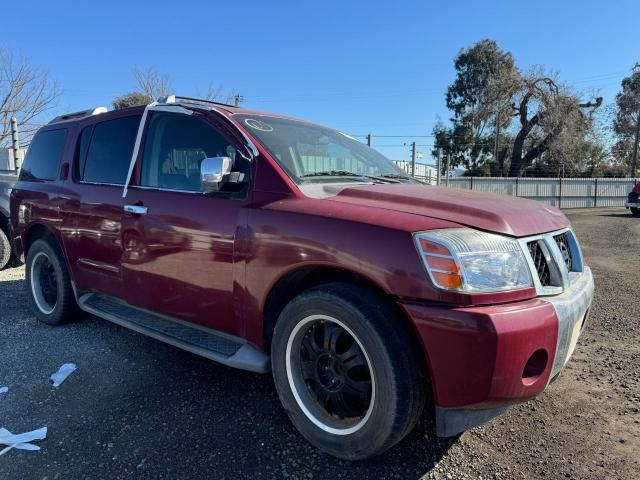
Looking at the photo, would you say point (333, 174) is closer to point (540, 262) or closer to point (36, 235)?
point (540, 262)

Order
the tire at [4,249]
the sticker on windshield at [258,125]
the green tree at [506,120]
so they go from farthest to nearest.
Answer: the green tree at [506,120] < the tire at [4,249] < the sticker on windshield at [258,125]

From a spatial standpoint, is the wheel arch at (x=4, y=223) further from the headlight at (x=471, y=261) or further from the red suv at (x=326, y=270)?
the headlight at (x=471, y=261)

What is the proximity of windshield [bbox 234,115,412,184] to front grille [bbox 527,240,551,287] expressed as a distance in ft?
4.10

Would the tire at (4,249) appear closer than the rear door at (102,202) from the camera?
No

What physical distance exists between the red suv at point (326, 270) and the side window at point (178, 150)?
11mm

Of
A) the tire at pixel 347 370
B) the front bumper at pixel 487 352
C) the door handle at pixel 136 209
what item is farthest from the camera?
the door handle at pixel 136 209

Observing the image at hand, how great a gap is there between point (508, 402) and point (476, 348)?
361mm

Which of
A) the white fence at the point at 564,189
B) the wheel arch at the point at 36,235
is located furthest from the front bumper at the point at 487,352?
the white fence at the point at 564,189

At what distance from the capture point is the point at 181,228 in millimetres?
3041

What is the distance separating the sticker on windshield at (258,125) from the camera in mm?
3121

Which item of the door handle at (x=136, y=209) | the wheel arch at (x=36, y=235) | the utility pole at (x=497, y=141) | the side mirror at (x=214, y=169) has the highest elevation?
the utility pole at (x=497, y=141)

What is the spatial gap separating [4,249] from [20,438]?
5.38 metres

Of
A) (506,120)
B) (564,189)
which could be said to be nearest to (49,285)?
(564,189)

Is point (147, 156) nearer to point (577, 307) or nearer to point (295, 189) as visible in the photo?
point (295, 189)
